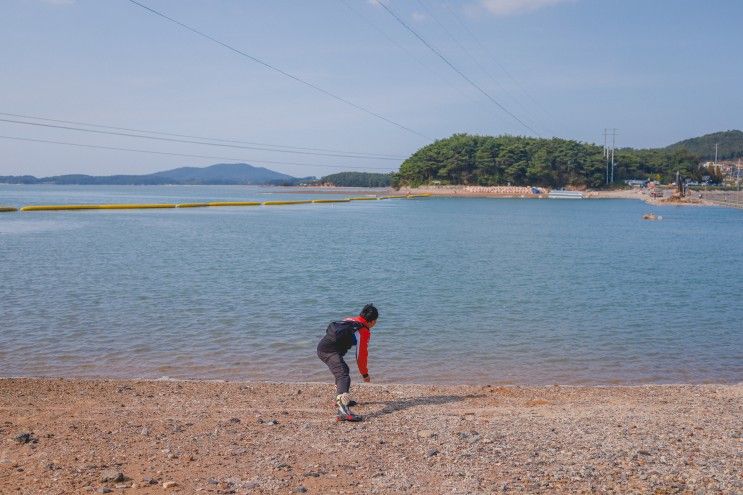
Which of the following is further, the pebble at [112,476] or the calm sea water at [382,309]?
the calm sea water at [382,309]

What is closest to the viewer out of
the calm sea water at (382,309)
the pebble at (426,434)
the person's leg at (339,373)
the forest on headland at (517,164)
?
the pebble at (426,434)

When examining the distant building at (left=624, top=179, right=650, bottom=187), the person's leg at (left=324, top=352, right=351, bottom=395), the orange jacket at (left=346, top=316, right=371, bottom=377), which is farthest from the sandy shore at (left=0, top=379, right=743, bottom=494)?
the distant building at (left=624, top=179, right=650, bottom=187)

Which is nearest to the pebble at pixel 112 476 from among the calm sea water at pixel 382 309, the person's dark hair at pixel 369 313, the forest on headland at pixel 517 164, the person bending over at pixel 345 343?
the person bending over at pixel 345 343

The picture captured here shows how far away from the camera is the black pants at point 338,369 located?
9.42 metres

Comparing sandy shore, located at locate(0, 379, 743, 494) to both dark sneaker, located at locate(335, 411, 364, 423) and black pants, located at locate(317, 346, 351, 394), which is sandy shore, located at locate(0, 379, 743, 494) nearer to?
dark sneaker, located at locate(335, 411, 364, 423)

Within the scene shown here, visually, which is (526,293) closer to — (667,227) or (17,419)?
(17,419)

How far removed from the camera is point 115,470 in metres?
6.92

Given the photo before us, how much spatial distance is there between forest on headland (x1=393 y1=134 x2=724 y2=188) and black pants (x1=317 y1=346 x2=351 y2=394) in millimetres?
169631

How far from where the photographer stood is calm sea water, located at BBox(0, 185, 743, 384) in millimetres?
13836

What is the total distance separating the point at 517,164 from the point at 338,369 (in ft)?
561

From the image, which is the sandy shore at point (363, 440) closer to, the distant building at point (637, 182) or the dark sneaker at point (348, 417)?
the dark sneaker at point (348, 417)

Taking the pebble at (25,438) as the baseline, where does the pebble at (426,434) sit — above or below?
below

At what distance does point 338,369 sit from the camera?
374 inches

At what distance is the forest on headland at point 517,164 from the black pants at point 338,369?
170 metres
